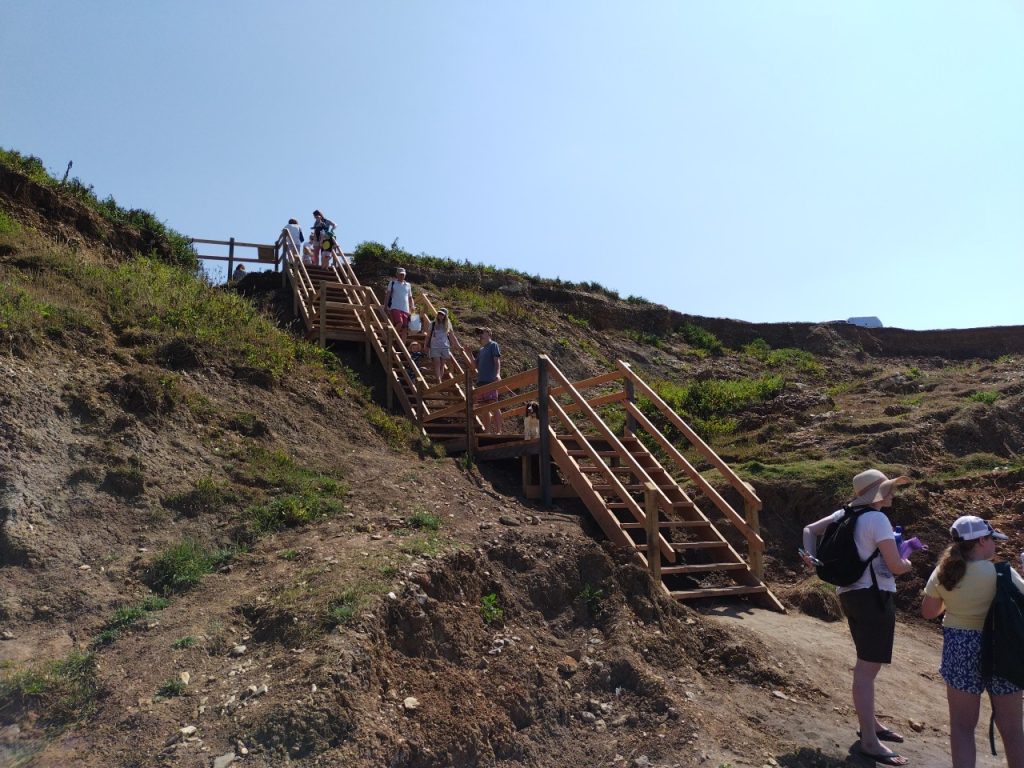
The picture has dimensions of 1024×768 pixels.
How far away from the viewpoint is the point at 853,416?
46.5 ft

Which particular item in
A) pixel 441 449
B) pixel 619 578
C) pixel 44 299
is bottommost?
pixel 619 578

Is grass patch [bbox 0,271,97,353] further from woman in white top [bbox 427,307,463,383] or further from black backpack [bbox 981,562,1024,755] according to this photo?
black backpack [bbox 981,562,1024,755]

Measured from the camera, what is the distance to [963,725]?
178 inches

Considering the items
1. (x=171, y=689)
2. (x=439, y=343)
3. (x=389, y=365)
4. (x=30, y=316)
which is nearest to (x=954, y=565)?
(x=171, y=689)

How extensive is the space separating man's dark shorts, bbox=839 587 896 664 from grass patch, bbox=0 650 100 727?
4.69 metres

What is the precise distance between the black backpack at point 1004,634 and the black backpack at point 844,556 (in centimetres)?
77

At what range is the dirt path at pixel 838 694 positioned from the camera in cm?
540

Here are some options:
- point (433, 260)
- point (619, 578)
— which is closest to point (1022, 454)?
point (619, 578)

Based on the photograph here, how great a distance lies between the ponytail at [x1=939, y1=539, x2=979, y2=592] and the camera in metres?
4.47

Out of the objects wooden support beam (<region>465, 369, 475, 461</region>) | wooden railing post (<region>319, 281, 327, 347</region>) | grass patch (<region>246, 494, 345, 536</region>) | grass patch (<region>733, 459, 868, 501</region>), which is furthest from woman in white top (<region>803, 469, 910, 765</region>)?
wooden railing post (<region>319, 281, 327, 347</region>)

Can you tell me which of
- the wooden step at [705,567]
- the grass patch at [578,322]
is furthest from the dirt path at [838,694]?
the grass patch at [578,322]

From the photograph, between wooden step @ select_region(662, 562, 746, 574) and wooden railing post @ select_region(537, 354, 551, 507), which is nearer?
wooden step @ select_region(662, 562, 746, 574)

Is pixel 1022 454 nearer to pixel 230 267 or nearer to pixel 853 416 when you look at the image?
pixel 853 416

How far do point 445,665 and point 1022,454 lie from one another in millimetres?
9826
